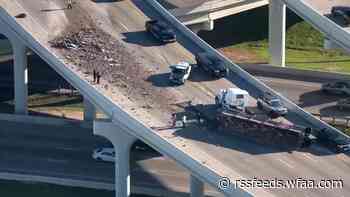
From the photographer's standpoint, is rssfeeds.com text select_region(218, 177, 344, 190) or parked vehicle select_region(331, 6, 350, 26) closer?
rssfeeds.com text select_region(218, 177, 344, 190)

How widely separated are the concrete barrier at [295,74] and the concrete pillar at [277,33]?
→ 10.5 ft

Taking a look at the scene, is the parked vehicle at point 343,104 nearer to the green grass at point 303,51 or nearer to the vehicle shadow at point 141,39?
the green grass at point 303,51

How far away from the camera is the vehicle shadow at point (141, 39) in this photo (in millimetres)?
74156

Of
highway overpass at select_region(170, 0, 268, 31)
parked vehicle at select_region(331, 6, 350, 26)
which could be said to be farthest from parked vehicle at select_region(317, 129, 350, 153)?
highway overpass at select_region(170, 0, 268, 31)

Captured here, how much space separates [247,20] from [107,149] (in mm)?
38171

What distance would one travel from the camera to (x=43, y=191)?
6694 cm

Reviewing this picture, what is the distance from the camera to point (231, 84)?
6794cm

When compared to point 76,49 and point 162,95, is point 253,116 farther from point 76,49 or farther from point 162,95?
point 76,49

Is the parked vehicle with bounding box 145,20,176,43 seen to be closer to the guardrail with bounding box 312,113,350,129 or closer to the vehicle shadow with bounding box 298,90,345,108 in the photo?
the vehicle shadow with bounding box 298,90,345,108

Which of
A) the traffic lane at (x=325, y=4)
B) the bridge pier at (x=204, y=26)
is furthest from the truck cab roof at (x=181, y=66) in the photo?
the bridge pier at (x=204, y=26)

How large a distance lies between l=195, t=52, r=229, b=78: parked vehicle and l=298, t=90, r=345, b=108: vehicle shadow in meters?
13.3

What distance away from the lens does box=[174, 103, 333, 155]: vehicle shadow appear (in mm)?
59656

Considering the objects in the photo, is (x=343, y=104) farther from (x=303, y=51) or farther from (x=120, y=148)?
(x=120, y=148)

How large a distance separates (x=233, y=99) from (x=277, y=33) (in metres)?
30.1
